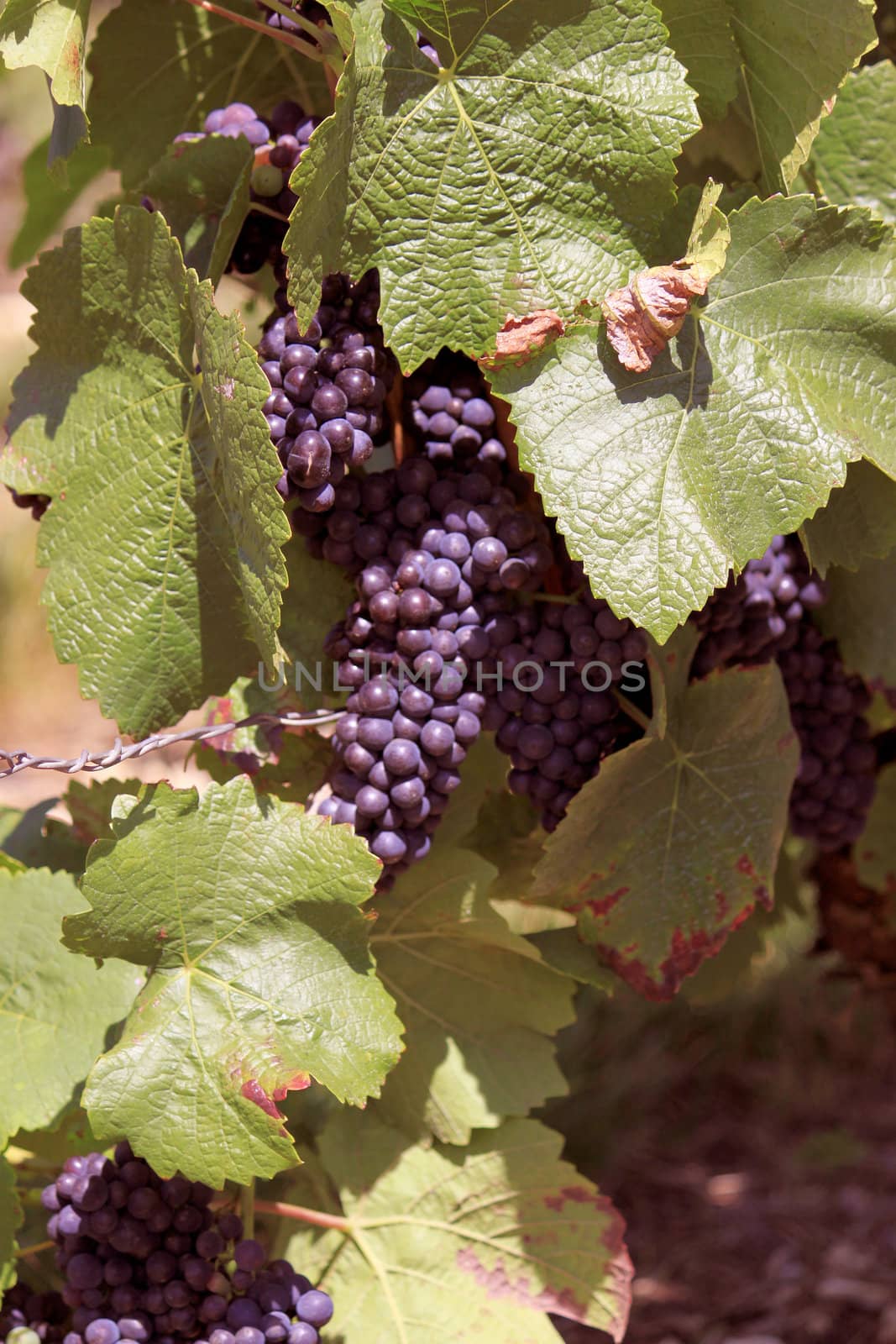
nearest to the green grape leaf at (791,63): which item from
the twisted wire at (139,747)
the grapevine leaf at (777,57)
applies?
the grapevine leaf at (777,57)

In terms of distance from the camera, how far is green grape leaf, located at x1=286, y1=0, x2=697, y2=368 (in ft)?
3.21

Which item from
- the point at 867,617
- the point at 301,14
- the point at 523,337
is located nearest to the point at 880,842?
the point at 867,617

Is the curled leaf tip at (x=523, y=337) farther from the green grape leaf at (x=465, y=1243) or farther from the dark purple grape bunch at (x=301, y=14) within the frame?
the green grape leaf at (x=465, y=1243)

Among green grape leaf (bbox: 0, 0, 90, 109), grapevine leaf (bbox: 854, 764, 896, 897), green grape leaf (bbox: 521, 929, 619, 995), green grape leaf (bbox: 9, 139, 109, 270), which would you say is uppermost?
green grape leaf (bbox: 0, 0, 90, 109)

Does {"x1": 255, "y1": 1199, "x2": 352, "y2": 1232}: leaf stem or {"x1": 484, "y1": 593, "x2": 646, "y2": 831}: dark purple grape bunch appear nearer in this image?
{"x1": 484, "y1": 593, "x2": 646, "y2": 831}: dark purple grape bunch

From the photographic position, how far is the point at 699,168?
1.29 m

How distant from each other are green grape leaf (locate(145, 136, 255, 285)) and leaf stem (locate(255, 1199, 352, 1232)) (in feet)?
3.13

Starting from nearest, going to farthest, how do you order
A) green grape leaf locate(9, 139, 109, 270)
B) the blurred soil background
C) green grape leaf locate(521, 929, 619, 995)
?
green grape leaf locate(521, 929, 619, 995) < green grape leaf locate(9, 139, 109, 270) < the blurred soil background

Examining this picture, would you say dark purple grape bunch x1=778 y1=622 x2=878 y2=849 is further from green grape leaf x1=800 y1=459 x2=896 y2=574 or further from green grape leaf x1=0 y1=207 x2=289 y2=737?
green grape leaf x1=0 y1=207 x2=289 y2=737

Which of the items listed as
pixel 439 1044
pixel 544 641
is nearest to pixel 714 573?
pixel 544 641

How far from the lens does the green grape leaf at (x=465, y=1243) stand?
1.29 m

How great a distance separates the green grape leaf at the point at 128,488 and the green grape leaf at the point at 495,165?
195mm

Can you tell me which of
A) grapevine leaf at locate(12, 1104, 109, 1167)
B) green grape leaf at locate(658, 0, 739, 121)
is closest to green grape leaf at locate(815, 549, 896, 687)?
green grape leaf at locate(658, 0, 739, 121)

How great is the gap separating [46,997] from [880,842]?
123cm
